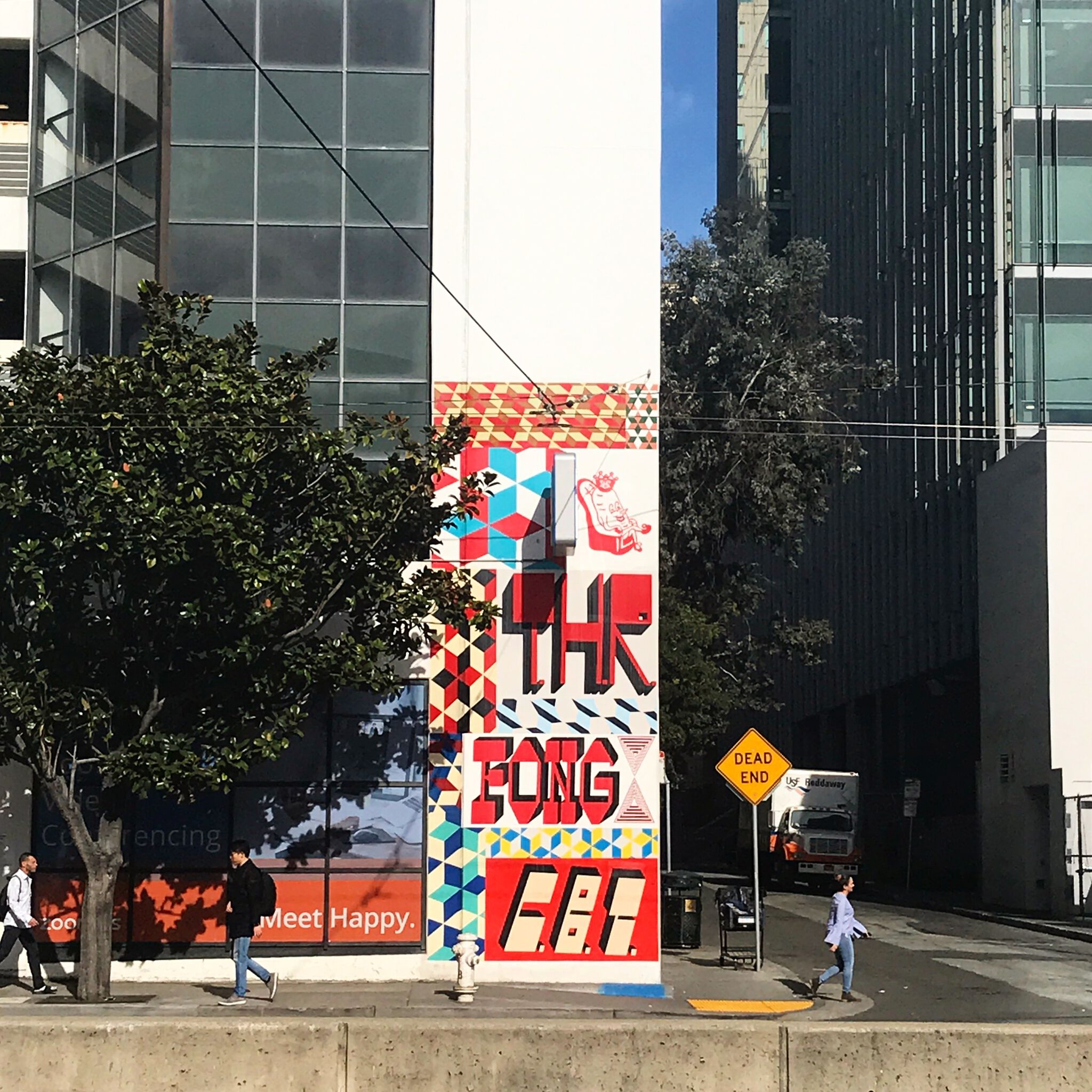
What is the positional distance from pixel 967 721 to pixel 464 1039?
151 ft

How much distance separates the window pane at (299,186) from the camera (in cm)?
2223

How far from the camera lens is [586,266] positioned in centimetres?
2206

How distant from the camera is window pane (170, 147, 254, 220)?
22.1 m

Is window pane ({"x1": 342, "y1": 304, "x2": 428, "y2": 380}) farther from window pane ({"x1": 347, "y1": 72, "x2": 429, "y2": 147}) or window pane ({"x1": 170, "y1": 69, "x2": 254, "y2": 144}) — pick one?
window pane ({"x1": 170, "y1": 69, "x2": 254, "y2": 144})

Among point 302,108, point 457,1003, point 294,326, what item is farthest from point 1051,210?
point 457,1003

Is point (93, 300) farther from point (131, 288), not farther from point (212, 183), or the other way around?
point (212, 183)

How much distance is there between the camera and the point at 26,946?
65.1 feet

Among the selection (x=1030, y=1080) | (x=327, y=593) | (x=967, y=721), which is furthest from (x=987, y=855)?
(x=1030, y=1080)

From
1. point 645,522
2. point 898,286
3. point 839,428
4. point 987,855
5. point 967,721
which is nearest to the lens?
point 645,522

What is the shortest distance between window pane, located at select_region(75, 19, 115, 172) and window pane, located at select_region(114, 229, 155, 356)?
1483mm

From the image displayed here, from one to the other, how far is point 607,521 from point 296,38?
756 centimetres

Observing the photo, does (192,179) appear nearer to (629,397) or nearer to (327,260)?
(327,260)

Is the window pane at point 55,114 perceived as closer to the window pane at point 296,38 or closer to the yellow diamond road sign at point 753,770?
the window pane at point 296,38

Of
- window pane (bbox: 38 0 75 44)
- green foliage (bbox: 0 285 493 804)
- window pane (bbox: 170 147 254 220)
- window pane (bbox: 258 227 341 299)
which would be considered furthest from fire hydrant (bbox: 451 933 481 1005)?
window pane (bbox: 38 0 75 44)
